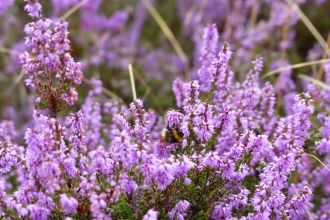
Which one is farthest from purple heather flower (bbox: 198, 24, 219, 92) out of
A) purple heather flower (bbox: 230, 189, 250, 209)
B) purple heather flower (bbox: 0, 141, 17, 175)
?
purple heather flower (bbox: 0, 141, 17, 175)

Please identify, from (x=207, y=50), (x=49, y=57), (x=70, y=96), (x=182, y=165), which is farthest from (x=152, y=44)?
(x=182, y=165)

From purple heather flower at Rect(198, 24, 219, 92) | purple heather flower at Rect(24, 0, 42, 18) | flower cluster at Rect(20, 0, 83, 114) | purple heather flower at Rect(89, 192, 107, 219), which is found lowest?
purple heather flower at Rect(89, 192, 107, 219)

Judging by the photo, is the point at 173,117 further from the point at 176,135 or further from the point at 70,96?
the point at 70,96

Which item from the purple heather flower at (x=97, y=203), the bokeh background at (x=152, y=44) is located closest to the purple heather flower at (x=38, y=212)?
the purple heather flower at (x=97, y=203)

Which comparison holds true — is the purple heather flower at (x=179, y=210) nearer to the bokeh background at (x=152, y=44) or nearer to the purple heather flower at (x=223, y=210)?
the purple heather flower at (x=223, y=210)

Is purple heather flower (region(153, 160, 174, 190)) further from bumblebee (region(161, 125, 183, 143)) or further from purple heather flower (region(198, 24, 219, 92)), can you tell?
purple heather flower (region(198, 24, 219, 92))
